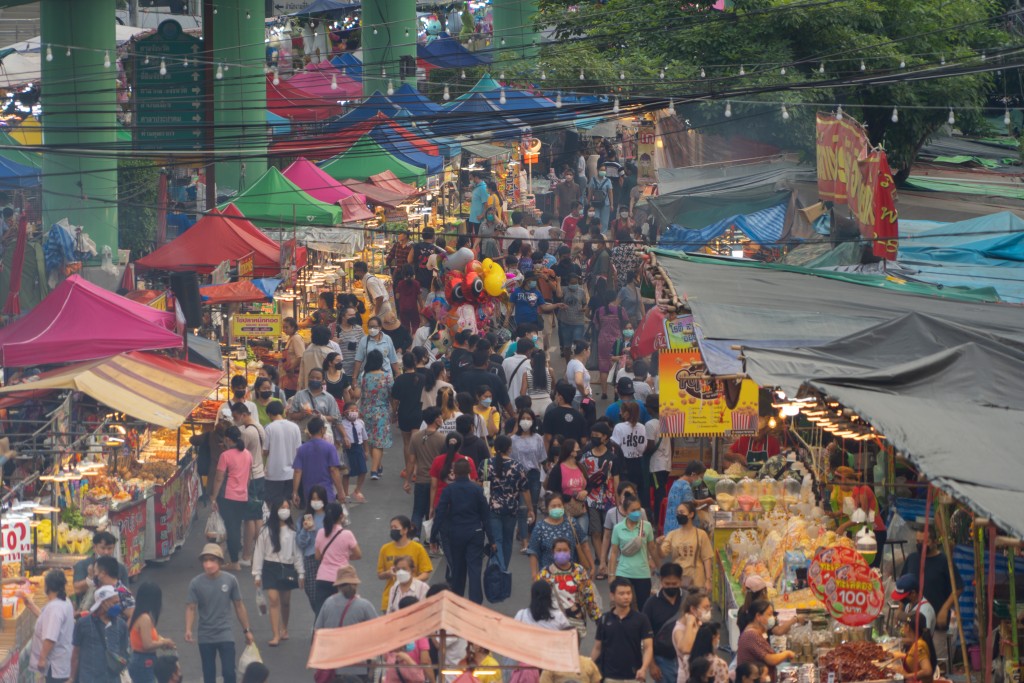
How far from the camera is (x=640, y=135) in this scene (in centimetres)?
3325

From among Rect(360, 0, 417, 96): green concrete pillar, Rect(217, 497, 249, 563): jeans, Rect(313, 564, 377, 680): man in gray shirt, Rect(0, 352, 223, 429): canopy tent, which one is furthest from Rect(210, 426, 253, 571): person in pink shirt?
Rect(360, 0, 417, 96): green concrete pillar

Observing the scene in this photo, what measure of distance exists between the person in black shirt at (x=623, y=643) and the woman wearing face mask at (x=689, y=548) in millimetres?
1887

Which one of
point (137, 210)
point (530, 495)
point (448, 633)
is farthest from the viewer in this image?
point (137, 210)

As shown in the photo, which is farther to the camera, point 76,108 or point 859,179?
point 76,108

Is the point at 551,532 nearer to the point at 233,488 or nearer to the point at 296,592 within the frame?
the point at 296,592

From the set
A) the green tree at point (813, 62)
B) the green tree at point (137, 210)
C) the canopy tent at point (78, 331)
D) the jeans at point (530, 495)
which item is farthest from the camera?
the green tree at point (137, 210)

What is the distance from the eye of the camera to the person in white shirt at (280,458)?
13.2 meters

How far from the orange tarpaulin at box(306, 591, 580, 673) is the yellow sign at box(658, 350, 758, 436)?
18.7 feet

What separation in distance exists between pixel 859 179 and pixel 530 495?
603 centimetres

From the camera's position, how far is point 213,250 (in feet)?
64.4

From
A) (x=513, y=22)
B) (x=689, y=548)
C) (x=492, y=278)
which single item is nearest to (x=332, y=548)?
(x=689, y=548)

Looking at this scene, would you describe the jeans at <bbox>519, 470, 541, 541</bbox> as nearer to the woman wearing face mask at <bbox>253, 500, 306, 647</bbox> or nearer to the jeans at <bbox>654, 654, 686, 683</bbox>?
the woman wearing face mask at <bbox>253, 500, 306, 647</bbox>

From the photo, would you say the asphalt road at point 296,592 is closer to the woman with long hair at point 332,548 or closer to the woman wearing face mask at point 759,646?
the woman with long hair at point 332,548

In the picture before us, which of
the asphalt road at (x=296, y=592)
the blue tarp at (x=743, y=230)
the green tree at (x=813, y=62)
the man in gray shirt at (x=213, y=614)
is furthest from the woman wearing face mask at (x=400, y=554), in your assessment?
the green tree at (x=813, y=62)
